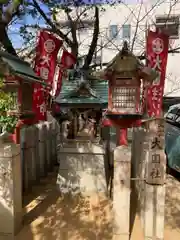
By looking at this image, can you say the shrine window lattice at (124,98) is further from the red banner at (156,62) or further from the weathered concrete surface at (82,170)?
the weathered concrete surface at (82,170)

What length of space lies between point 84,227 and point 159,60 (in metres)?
4.51

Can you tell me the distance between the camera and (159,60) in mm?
6500

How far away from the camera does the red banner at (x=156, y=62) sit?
6.36 meters

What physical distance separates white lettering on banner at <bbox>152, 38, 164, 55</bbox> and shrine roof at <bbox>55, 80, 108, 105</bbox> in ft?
5.86

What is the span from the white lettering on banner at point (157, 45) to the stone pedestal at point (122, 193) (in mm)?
3181

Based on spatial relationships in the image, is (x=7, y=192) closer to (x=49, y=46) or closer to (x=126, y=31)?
(x=49, y=46)

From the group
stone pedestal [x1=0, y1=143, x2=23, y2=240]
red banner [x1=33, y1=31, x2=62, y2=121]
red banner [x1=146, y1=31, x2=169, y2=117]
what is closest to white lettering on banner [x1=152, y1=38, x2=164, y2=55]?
red banner [x1=146, y1=31, x2=169, y2=117]

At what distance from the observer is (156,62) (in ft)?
21.3

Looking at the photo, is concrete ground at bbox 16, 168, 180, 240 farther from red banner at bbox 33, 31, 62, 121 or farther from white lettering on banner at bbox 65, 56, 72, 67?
white lettering on banner at bbox 65, 56, 72, 67

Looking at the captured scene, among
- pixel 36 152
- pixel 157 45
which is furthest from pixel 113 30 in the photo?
pixel 36 152

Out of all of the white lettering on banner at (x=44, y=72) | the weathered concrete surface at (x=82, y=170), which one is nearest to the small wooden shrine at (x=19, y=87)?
the white lettering on banner at (x=44, y=72)

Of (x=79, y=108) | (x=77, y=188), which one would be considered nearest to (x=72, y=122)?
(x=79, y=108)

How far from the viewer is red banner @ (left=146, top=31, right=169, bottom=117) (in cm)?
636

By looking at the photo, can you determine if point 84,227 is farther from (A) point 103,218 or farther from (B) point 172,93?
(B) point 172,93
